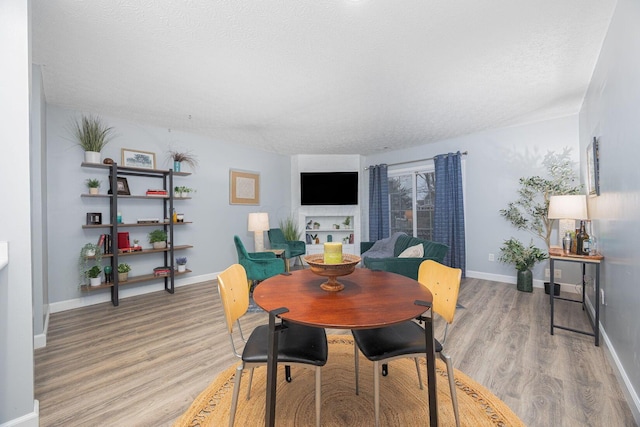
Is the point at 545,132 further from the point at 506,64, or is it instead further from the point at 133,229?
the point at 133,229

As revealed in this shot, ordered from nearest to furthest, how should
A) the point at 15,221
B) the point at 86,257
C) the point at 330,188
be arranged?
the point at 15,221 → the point at 86,257 → the point at 330,188

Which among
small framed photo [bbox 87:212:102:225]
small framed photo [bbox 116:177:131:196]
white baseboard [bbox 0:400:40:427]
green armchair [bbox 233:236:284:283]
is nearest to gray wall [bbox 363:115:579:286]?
green armchair [bbox 233:236:284:283]

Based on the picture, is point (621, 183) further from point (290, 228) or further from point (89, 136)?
point (89, 136)

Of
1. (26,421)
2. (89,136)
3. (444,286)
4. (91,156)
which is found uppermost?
(89,136)

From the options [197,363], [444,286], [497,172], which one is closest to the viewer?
[444,286]

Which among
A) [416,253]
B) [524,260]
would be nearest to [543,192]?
[524,260]

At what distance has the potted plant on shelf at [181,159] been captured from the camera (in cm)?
413

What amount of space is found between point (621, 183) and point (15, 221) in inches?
143

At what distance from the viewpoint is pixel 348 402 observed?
1.64 metres

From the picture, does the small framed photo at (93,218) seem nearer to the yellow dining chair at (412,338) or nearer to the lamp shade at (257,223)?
the lamp shade at (257,223)

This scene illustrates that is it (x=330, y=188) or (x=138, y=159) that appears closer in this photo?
(x=138, y=159)

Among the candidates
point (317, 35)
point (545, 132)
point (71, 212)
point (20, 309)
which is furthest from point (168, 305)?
point (545, 132)

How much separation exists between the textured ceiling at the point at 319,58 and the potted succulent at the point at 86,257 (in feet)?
5.67

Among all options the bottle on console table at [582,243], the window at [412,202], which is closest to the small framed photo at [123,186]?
the window at [412,202]
